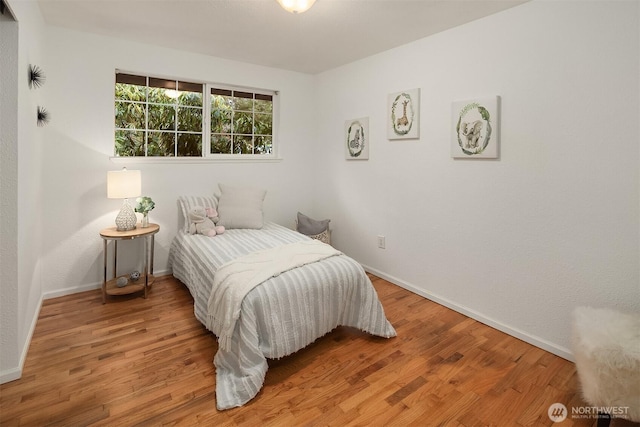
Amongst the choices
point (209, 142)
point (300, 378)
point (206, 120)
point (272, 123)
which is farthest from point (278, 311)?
point (272, 123)

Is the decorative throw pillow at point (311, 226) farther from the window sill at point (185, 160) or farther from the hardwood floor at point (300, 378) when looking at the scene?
the hardwood floor at point (300, 378)

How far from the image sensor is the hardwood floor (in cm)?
171

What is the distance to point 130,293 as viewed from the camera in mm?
3088

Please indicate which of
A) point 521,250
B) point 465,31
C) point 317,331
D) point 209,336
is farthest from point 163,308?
point 465,31

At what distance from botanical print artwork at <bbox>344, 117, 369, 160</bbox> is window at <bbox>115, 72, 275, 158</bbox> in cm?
101

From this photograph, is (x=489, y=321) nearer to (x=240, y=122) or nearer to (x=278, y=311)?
(x=278, y=311)

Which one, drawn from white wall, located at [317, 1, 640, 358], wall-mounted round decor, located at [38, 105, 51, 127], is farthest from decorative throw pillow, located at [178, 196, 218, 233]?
white wall, located at [317, 1, 640, 358]

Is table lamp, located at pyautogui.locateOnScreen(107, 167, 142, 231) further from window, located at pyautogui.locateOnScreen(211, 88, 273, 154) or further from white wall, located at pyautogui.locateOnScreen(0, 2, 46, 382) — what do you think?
window, located at pyautogui.locateOnScreen(211, 88, 273, 154)

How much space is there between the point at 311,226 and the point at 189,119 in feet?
5.94

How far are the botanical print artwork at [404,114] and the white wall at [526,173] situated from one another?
0.08 m

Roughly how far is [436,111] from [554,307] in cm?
174

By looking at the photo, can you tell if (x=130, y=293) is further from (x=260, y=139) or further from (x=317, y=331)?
(x=260, y=139)

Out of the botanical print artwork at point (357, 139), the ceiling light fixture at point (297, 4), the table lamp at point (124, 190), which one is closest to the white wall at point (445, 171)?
the botanical print artwork at point (357, 139)

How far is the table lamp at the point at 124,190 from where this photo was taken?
9.58 ft
